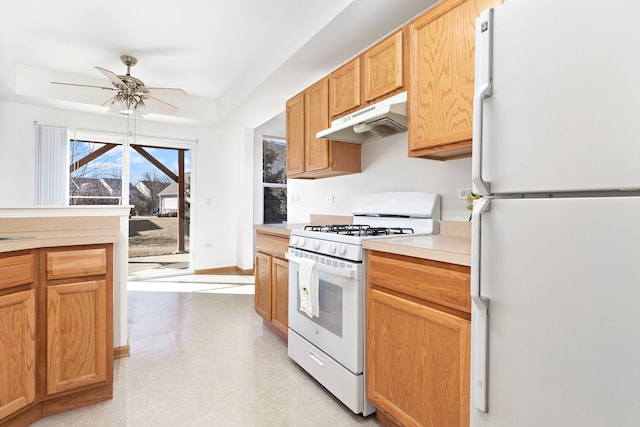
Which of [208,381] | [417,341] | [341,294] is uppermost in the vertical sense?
[341,294]

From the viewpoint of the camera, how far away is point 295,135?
10.3 feet

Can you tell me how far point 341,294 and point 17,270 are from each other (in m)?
1.57

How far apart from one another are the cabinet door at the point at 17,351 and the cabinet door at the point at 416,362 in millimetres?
1661

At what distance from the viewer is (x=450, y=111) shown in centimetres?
169

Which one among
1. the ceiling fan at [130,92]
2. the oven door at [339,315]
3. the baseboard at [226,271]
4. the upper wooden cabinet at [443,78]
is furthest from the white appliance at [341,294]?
the baseboard at [226,271]

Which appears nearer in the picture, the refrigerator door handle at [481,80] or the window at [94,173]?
the refrigerator door handle at [481,80]

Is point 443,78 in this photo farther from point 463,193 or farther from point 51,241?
point 51,241

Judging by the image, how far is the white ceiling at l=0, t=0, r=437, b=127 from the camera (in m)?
2.50

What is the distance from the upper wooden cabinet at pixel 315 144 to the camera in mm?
2725

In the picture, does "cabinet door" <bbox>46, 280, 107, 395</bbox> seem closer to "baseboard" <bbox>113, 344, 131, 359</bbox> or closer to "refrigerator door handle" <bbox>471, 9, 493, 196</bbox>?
"baseboard" <bbox>113, 344, 131, 359</bbox>

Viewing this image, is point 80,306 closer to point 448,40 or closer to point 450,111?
point 450,111

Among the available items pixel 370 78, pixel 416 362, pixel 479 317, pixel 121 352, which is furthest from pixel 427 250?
pixel 121 352

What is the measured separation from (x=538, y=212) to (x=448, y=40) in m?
1.13

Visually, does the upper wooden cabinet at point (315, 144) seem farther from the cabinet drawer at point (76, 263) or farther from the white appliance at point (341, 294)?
the cabinet drawer at point (76, 263)
